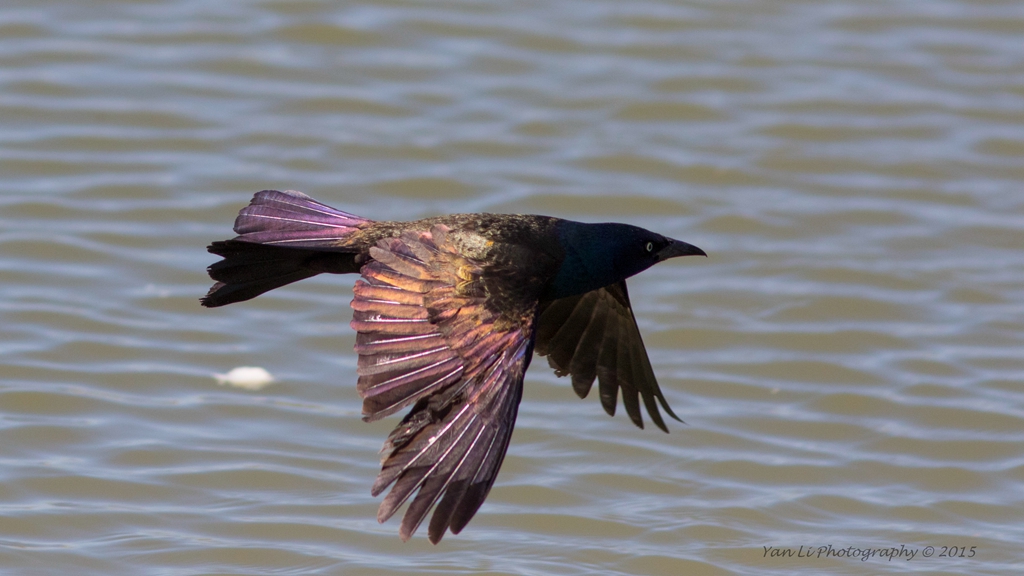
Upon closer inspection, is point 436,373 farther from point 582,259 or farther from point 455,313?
point 582,259

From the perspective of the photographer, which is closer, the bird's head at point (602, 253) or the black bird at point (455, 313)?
the black bird at point (455, 313)

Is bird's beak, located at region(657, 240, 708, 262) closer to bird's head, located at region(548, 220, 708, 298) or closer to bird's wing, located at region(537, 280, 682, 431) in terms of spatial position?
bird's head, located at region(548, 220, 708, 298)

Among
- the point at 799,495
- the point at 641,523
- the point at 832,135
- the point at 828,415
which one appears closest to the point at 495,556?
the point at 641,523

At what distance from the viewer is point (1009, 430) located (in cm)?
660

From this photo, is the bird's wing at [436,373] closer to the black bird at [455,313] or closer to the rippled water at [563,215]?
the black bird at [455,313]

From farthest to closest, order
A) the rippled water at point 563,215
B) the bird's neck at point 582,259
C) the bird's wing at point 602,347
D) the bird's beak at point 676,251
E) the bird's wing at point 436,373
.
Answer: the rippled water at point 563,215
the bird's wing at point 602,347
the bird's beak at point 676,251
the bird's neck at point 582,259
the bird's wing at point 436,373

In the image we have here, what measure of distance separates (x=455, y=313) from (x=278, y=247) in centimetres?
89

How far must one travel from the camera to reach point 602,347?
18.4ft

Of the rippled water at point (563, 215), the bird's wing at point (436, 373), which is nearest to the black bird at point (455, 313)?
the bird's wing at point (436, 373)

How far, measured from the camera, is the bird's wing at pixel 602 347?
18.3 ft

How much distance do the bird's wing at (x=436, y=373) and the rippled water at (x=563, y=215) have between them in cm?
128

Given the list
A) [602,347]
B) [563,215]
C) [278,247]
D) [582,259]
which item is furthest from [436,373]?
[563,215]

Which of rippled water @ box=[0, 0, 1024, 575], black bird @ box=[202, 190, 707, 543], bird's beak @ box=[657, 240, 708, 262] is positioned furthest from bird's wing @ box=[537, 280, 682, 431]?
rippled water @ box=[0, 0, 1024, 575]

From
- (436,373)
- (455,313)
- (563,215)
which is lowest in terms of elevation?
(436,373)
